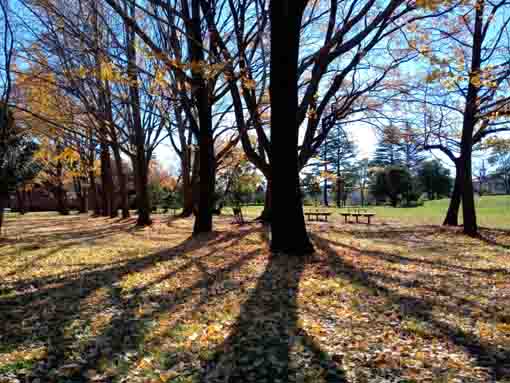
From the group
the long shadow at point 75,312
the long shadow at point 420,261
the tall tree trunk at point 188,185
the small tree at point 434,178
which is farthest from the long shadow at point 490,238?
the small tree at point 434,178

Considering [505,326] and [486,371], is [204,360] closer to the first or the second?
[486,371]

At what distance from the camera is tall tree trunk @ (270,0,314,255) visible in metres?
5.45

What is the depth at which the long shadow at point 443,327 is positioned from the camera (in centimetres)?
235

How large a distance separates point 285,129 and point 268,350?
410cm

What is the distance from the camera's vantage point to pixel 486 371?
2.27 m

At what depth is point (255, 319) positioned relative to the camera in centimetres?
326

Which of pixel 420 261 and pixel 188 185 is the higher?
pixel 188 185

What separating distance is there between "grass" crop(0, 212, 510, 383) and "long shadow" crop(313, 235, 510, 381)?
0.01m

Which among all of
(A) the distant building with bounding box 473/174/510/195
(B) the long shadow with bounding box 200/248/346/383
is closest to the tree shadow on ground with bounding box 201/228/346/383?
(B) the long shadow with bounding box 200/248/346/383

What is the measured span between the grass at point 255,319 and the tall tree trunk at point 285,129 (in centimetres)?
59

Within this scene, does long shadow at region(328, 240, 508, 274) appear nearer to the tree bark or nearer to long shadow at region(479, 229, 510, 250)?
long shadow at region(479, 229, 510, 250)

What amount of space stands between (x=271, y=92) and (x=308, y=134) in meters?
5.65

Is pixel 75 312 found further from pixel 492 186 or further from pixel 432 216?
pixel 492 186

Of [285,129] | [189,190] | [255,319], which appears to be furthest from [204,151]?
[189,190]
